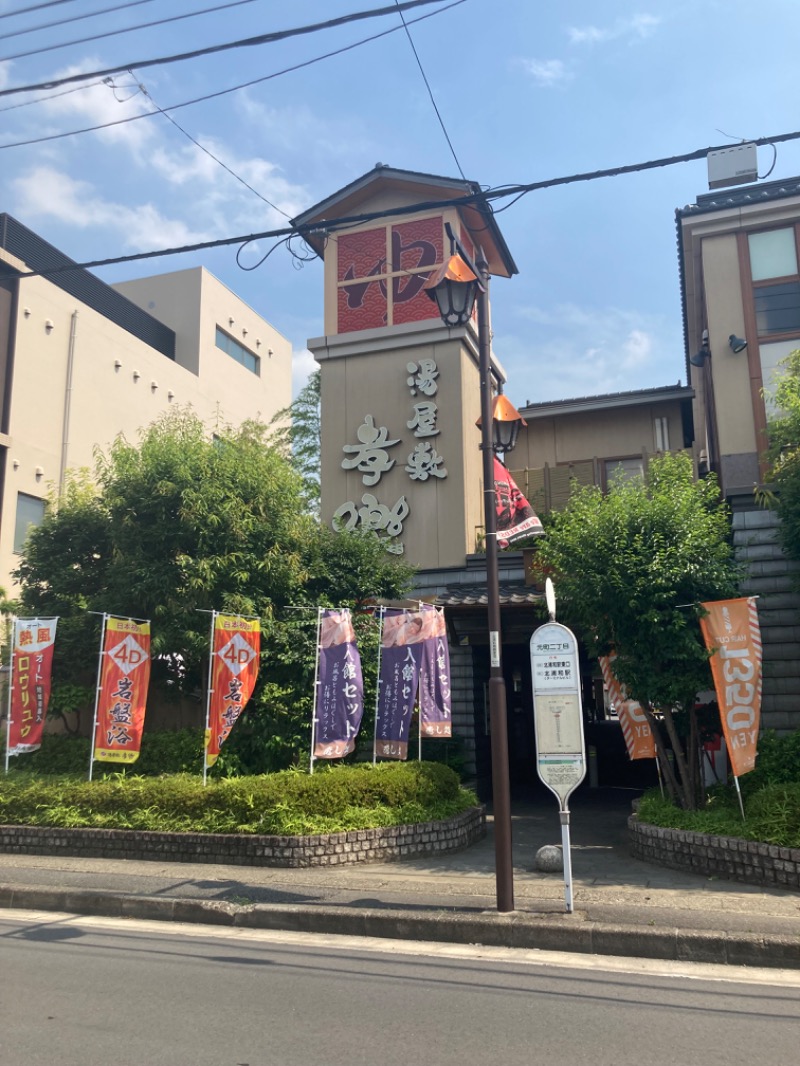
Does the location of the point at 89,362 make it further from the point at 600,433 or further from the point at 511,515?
the point at 511,515

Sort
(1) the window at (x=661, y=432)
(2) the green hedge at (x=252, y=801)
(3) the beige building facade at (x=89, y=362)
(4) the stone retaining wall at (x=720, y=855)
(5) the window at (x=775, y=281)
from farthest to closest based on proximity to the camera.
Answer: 1. (3) the beige building facade at (x=89, y=362)
2. (1) the window at (x=661, y=432)
3. (5) the window at (x=775, y=281)
4. (2) the green hedge at (x=252, y=801)
5. (4) the stone retaining wall at (x=720, y=855)

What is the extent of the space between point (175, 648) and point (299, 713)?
2.21 m

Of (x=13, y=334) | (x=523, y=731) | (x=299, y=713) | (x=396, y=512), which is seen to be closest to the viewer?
(x=299, y=713)

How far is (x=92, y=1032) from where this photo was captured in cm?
524

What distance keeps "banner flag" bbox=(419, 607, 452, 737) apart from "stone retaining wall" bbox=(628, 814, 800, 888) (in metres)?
3.03

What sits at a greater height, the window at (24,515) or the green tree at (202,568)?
the window at (24,515)

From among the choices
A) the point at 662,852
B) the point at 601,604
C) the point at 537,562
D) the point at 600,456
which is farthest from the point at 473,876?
the point at 600,456

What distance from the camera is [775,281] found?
14.4m

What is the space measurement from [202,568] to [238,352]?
2487 cm

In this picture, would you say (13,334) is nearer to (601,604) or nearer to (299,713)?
(299,713)

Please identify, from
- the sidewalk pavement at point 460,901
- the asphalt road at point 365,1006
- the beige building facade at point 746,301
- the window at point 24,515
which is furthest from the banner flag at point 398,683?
the window at point 24,515

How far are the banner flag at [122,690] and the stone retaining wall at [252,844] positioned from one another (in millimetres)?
1225

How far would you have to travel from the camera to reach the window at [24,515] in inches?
881

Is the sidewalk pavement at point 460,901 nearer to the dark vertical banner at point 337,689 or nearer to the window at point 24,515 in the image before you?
the dark vertical banner at point 337,689
